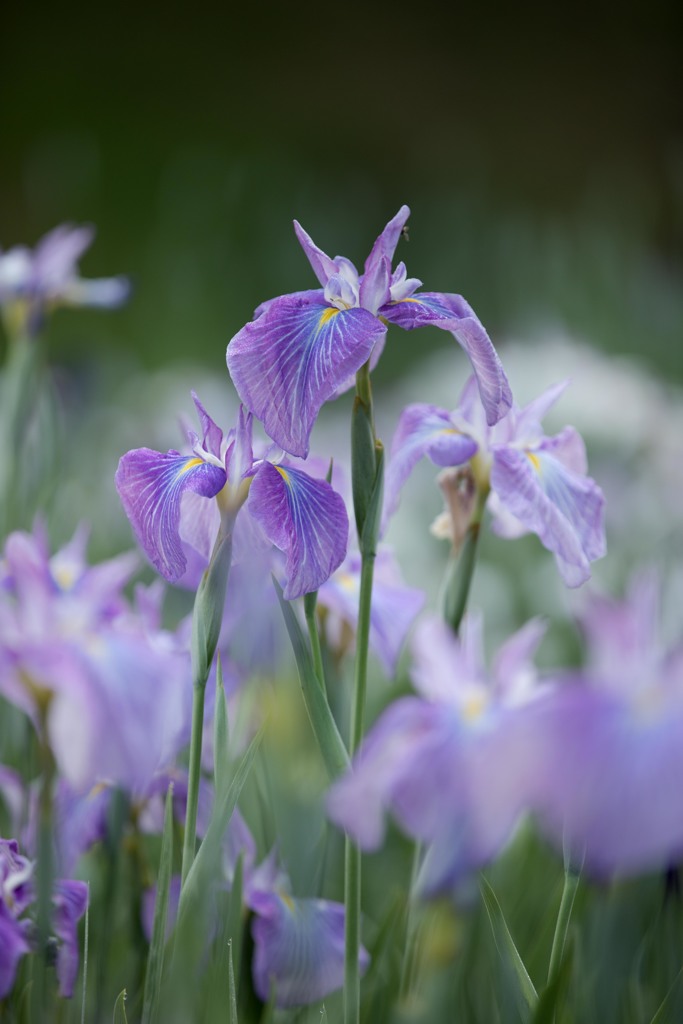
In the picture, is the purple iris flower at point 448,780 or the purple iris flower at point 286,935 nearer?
the purple iris flower at point 448,780

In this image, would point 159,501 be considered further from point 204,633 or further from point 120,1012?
point 120,1012

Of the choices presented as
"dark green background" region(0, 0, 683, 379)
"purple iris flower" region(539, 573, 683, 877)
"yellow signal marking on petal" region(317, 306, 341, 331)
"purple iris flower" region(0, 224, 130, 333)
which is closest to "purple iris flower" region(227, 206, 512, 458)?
"yellow signal marking on petal" region(317, 306, 341, 331)

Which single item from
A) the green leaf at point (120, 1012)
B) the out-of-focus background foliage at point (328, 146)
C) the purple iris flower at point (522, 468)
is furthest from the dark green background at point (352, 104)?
the green leaf at point (120, 1012)

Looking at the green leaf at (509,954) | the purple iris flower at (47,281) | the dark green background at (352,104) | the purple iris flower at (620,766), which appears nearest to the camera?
the purple iris flower at (620,766)

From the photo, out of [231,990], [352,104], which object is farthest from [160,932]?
[352,104]

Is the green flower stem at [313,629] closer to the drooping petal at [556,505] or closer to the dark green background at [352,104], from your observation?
the drooping petal at [556,505]

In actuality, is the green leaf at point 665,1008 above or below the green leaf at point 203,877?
below

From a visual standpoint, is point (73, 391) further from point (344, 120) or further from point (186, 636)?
point (344, 120)

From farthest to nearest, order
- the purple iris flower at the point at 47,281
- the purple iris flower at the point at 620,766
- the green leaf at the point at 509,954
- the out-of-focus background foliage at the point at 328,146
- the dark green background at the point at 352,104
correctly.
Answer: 1. the dark green background at the point at 352,104
2. the out-of-focus background foliage at the point at 328,146
3. the purple iris flower at the point at 47,281
4. the green leaf at the point at 509,954
5. the purple iris flower at the point at 620,766
